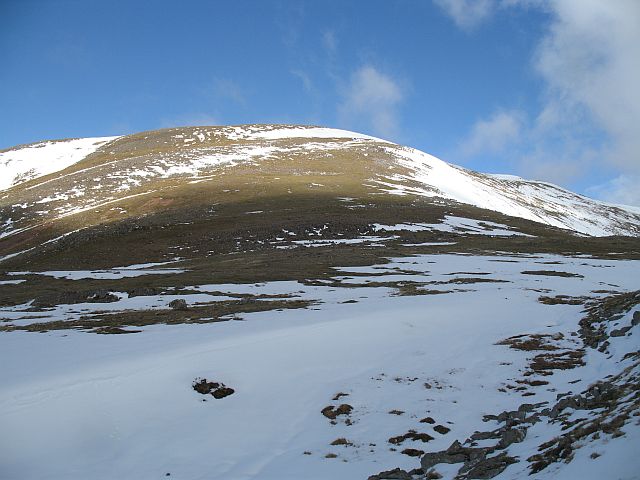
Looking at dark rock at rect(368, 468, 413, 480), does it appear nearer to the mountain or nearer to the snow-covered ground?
the mountain

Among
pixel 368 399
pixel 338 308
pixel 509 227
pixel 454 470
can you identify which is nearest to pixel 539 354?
pixel 368 399

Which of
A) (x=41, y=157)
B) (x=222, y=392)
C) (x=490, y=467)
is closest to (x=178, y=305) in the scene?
(x=222, y=392)

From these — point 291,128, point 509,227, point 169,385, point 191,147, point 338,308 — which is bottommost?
point 169,385

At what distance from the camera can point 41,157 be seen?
550ft

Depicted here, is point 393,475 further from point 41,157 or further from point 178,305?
point 41,157

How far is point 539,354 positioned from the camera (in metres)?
17.0

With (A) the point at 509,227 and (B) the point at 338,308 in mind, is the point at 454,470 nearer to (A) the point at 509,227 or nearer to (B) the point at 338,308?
(B) the point at 338,308

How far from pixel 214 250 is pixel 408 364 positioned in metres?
47.7

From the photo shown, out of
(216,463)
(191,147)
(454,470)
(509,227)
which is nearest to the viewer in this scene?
(454,470)

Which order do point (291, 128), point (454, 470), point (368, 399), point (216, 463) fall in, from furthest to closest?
point (291, 128) → point (368, 399) → point (216, 463) → point (454, 470)

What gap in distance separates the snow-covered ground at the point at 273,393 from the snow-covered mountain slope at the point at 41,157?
499 ft

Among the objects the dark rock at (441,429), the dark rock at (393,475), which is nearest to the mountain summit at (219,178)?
the dark rock at (441,429)

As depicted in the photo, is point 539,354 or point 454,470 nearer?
point 454,470

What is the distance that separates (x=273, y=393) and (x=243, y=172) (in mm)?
103751
